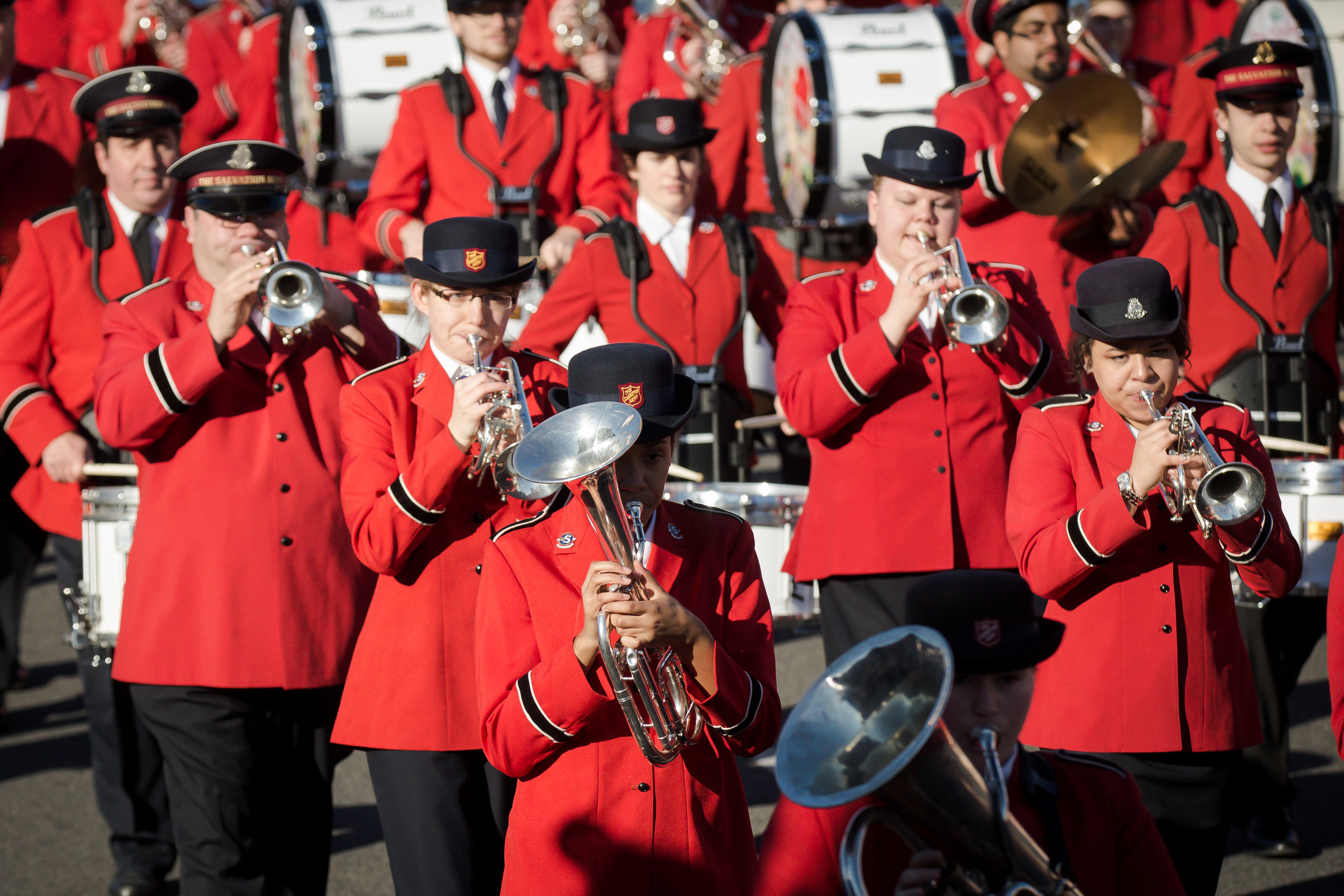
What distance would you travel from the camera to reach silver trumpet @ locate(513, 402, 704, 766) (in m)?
2.96

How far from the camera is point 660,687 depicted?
10.2 ft

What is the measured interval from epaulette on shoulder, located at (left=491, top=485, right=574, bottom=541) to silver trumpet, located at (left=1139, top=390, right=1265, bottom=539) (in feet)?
4.55

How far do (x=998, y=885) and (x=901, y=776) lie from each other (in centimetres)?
26

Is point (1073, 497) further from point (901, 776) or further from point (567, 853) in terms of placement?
point (901, 776)

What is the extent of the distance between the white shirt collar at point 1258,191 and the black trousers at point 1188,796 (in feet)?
8.98

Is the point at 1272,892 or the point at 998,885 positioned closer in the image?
the point at 998,885

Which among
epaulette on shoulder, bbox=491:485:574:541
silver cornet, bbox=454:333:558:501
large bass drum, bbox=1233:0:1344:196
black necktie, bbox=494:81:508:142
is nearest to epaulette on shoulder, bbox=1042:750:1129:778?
epaulette on shoulder, bbox=491:485:574:541

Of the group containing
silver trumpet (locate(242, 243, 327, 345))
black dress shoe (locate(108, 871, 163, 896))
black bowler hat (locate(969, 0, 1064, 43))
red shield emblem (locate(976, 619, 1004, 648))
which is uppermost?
black bowler hat (locate(969, 0, 1064, 43))

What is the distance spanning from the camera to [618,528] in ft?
9.75

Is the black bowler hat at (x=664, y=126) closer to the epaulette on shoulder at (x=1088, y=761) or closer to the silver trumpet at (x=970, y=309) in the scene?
the silver trumpet at (x=970, y=309)

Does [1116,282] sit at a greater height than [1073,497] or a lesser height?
greater

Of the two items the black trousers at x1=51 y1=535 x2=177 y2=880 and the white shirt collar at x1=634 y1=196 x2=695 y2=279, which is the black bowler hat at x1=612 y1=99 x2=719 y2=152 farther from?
the black trousers at x1=51 y1=535 x2=177 y2=880

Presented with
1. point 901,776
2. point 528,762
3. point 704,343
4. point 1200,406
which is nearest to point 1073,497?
point 1200,406

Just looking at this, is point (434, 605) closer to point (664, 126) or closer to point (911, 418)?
point (911, 418)
